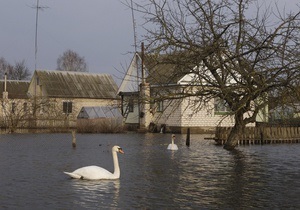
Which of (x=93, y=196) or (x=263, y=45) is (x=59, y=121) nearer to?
(x=263, y=45)

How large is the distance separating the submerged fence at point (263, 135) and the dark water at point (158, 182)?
691cm

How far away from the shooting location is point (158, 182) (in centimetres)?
1656

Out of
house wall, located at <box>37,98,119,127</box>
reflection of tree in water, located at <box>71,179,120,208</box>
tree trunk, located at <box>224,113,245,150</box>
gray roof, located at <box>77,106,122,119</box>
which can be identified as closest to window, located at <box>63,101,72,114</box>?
house wall, located at <box>37,98,119,127</box>

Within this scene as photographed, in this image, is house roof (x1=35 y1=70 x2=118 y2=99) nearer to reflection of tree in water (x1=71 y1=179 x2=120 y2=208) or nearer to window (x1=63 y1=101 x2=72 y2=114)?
window (x1=63 y1=101 x2=72 y2=114)

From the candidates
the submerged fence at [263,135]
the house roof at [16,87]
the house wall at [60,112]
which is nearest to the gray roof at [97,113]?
the house wall at [60,112]

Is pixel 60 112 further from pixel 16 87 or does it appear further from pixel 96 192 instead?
pixel 96 192

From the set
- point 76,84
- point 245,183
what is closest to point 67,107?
point 76,84

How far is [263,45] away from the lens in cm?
2291

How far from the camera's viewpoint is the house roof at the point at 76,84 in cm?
6376

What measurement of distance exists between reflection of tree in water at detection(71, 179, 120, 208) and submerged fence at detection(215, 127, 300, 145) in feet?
57.3

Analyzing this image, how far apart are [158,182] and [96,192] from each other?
8.78 feet

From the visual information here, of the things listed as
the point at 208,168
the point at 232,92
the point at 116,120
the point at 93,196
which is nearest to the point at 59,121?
the point at 116,120

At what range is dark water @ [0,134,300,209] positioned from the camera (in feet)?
43.0

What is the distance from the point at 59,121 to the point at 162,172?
35347mm
